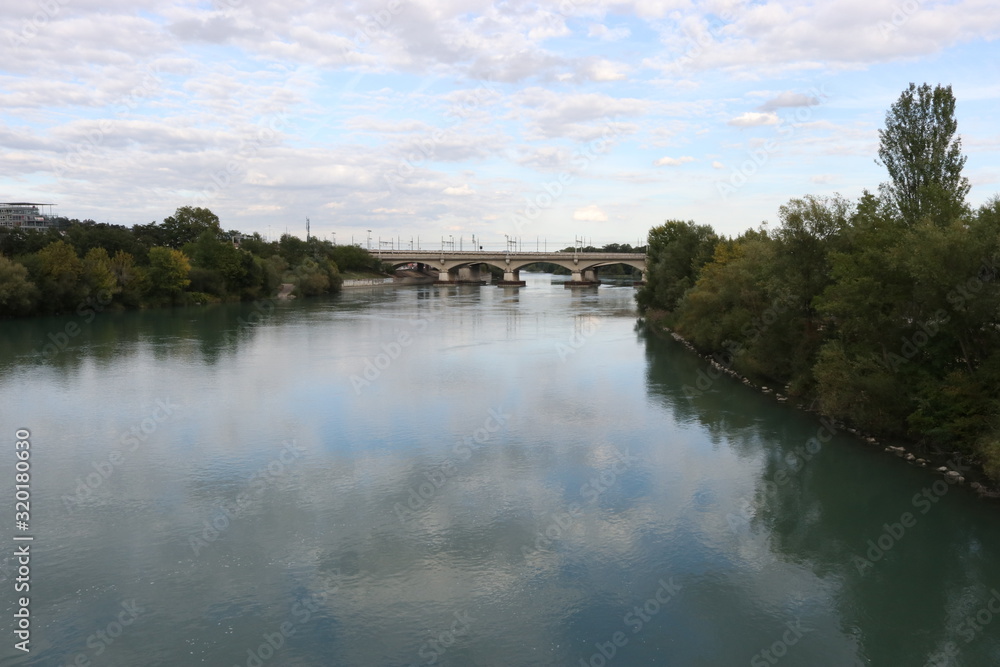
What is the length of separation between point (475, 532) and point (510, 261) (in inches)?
3426

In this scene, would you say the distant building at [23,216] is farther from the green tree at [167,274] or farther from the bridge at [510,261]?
the green tree at [167,274]

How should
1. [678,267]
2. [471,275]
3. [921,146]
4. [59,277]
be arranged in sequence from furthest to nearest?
[471,275], [59,277], [678,267], [921,146]

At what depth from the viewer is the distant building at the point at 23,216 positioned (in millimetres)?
116438

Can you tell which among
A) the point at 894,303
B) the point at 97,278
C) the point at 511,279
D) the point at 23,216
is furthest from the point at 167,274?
the point at 23,216

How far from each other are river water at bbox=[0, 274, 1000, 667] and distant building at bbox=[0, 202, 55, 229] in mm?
111505

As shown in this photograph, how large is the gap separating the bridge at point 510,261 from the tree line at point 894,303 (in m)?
60.9

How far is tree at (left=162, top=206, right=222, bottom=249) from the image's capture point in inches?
3150

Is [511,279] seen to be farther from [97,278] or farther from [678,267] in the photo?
[97,278]

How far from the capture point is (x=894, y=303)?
1702 cm

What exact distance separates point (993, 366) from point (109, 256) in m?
57.6

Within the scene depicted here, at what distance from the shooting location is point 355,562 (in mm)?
11406

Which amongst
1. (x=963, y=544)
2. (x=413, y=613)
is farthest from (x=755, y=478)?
(x=413, y=613)

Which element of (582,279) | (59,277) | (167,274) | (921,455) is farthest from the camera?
(582,279)

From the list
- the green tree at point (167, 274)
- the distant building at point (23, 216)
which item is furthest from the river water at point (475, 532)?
the distant building at point (23, 216)
